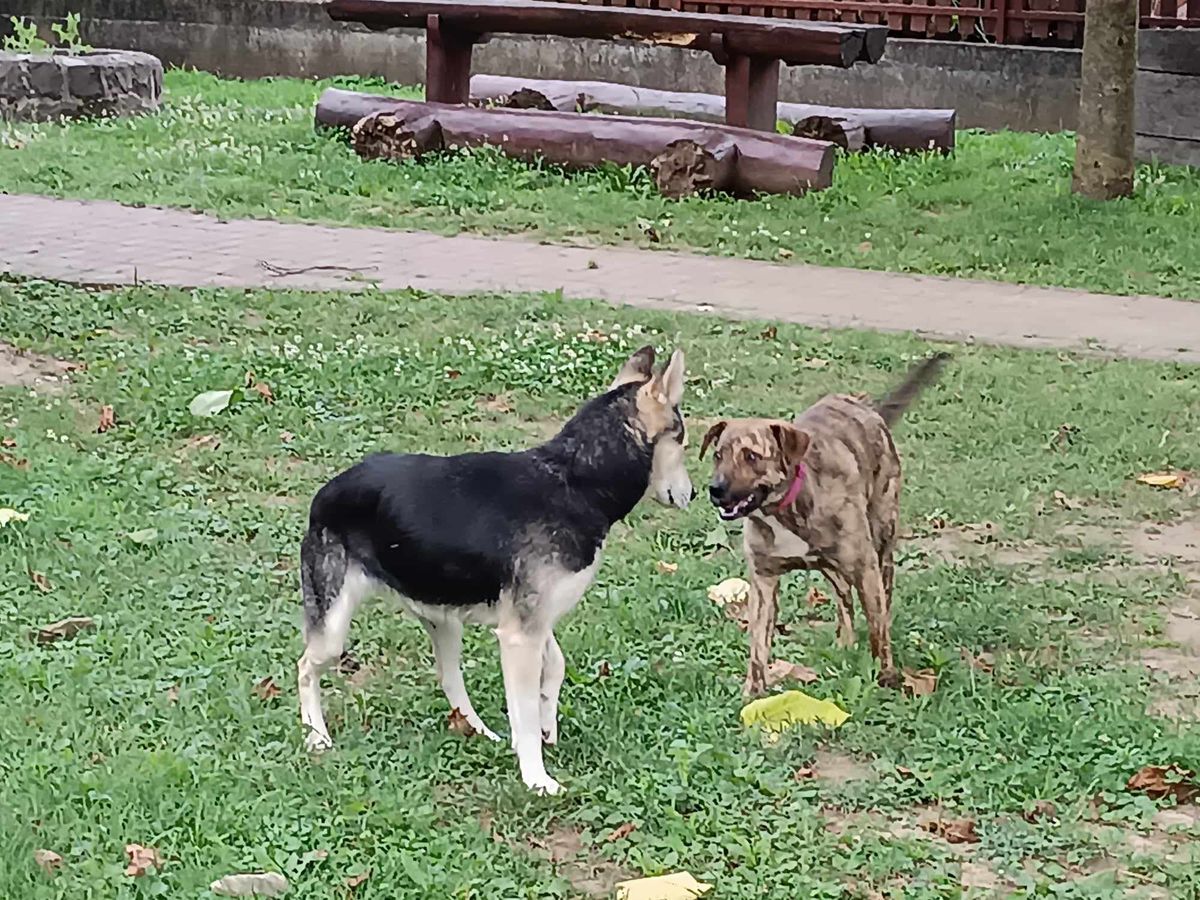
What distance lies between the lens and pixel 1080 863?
386 cm

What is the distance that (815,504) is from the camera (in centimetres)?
476

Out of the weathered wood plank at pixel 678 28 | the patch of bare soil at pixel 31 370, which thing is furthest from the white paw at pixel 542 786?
the weathered wood plank at pixel 678 28

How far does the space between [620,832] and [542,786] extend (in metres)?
0.25

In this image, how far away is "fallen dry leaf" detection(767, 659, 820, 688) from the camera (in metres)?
4.91

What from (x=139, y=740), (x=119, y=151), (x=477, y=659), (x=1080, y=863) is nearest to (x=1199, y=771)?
(x=1080, y=863)

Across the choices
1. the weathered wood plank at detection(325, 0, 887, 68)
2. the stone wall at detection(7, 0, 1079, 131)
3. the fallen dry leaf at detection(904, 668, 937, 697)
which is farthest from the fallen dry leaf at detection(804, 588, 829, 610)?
the stone wall at detection(7, 0, 1079, 131)

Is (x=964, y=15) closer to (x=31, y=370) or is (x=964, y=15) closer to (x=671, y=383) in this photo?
(x=31, y=370)

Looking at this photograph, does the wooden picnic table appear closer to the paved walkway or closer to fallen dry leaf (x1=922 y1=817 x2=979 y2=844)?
the paved walkway

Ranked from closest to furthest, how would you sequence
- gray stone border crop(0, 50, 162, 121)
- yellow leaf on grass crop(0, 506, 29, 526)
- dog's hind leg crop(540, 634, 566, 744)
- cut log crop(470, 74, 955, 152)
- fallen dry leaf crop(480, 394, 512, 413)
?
dog's hind leg crop(540, 634, 566, 744) < yellow leaf on grass crop(0, 506, 29, 526) < fallen dry leaf crop(480, 394, 512, 413) < cut log crop(470, 74, 955, 152) < gray stone border crop(0, 50, 162, 121)

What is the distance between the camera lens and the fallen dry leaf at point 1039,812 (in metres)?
4.07

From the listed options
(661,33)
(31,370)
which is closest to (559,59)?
(661,33)

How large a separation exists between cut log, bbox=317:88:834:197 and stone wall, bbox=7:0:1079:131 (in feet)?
15.9

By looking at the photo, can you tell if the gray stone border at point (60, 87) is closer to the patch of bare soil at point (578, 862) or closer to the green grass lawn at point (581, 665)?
the green grass lawn at point (581, 665)

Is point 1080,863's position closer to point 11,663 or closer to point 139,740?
point 139,740
